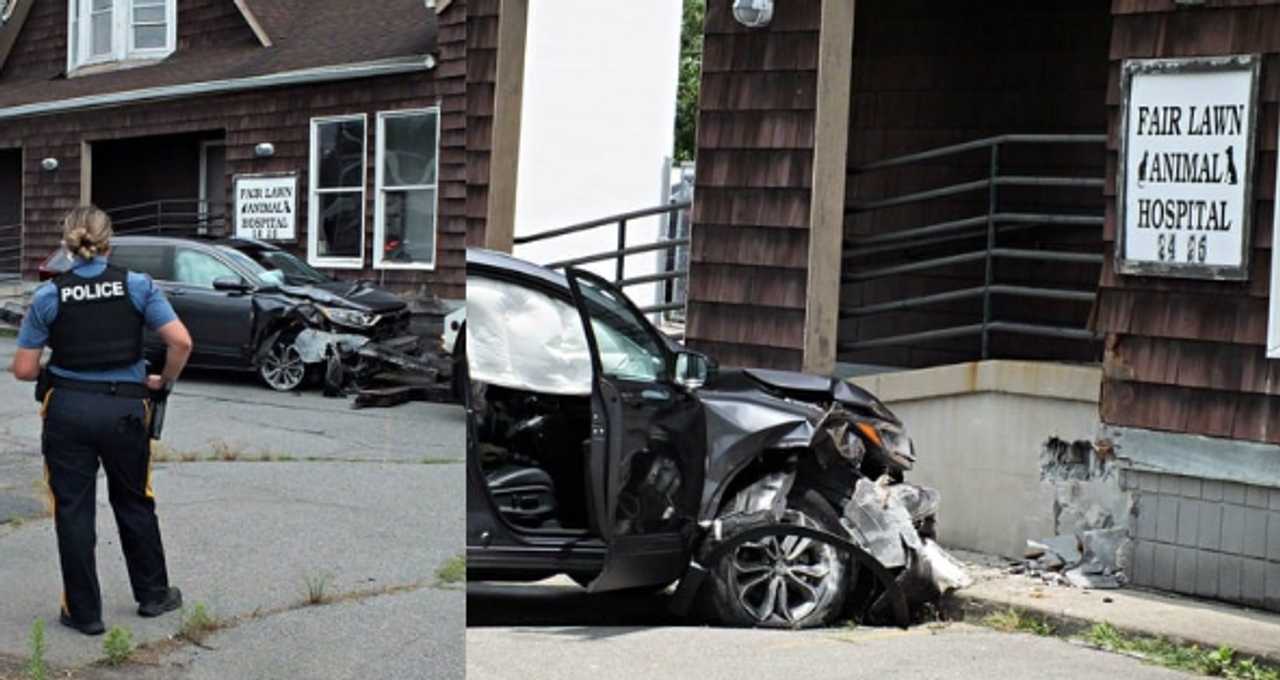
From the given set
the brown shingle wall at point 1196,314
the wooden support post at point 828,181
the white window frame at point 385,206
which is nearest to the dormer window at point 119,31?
the white window frame at point 385,206

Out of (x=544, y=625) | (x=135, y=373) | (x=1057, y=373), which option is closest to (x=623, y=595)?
(x=544, y=625)

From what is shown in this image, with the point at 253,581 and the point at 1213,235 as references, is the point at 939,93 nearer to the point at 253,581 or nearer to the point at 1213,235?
the point at 253,581

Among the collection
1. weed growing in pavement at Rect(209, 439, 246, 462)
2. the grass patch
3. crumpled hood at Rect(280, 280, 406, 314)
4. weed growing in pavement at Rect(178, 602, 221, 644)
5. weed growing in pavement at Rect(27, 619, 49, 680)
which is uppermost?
crumpled hood at Rect(280, 280, 406, 314)

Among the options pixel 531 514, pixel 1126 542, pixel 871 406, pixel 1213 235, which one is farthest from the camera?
pixel 1126 542

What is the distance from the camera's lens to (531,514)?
1.61 meters

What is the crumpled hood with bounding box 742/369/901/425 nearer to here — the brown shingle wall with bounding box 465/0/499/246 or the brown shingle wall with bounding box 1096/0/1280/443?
the brown shingle wall with bounding box 465/0/499/246

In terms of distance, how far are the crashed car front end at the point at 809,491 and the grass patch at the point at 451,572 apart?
0.53 meters

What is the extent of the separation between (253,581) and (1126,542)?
2.64 meters

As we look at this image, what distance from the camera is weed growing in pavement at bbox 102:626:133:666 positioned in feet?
5.73

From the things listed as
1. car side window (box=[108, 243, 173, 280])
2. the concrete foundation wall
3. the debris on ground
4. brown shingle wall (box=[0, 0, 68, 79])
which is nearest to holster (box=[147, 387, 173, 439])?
car side window (box=[108, 243, 173, 280])

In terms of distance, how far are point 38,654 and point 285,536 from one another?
345 millimetres

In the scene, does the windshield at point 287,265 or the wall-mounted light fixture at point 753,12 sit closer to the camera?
the windshield at point 287,265

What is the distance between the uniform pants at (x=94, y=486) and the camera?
5.58ft

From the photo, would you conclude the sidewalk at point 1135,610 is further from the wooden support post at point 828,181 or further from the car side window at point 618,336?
the car side window at point 618,336
